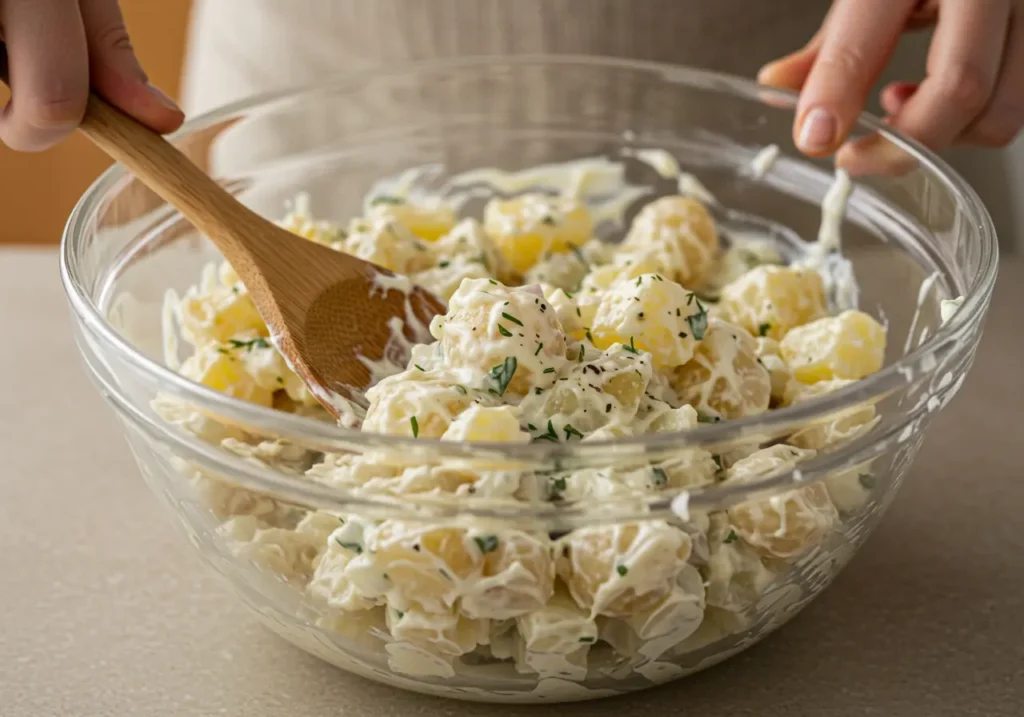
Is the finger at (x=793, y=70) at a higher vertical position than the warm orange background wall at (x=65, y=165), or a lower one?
higher

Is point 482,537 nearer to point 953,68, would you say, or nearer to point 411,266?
point 411,266

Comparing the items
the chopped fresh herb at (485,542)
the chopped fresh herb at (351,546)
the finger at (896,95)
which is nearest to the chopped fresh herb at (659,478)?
the chopped fresh herb at (485,542)

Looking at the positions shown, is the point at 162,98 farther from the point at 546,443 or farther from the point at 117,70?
the point at 546,443

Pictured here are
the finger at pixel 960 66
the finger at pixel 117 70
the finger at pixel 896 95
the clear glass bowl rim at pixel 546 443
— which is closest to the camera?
the clear glass bowl rim at pixel 546 443

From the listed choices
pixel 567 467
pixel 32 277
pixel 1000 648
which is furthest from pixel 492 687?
pixel 32 277

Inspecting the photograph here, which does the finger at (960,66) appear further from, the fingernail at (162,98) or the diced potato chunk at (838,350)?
the fingernail at (162,98)

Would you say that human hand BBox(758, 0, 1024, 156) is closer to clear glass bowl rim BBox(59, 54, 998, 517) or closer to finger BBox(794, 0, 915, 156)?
finger BBox(794, 0, 915, 156)
